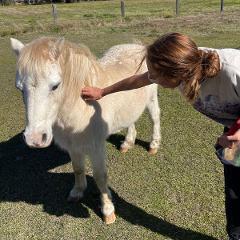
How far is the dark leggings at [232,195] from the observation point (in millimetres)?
2855

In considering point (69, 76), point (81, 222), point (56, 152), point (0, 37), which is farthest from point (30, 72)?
point (0, 37)

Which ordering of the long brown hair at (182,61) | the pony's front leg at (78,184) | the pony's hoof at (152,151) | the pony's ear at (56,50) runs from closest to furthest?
1. the long brown hair at (182,61)
2. the pony's ear at (56,50)
3. the pony's front leg at (78,184)
4. the pony's hoof at (152,151)

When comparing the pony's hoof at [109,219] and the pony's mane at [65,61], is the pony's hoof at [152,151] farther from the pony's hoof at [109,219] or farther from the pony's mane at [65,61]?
the pony's mane at [65,61]

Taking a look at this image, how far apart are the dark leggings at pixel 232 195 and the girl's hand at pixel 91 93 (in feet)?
3.70

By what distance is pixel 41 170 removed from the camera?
4547 mm

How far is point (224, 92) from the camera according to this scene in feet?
7.72

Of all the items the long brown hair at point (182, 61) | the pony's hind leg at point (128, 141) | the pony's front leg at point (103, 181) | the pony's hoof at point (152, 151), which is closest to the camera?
the long brown hair at point (182, 61)

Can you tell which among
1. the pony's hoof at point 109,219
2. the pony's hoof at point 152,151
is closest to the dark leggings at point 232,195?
the pony's hoof at point 109,219

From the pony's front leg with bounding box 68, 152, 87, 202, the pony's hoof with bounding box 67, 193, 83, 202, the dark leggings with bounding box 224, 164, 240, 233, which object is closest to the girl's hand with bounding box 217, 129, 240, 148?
the dark leggings with bounding box 224, 164, 240, 233

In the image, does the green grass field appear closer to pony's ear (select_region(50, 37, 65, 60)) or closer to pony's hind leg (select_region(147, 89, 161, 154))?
pony's hind leg (select_region(147, 89, 161, 154))

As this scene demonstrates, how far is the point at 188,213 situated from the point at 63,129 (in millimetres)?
1403

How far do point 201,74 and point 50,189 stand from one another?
2.51 meters

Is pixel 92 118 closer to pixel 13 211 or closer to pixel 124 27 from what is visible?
pixel 13 211

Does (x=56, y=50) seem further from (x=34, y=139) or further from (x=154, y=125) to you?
(x=154, y=125)
